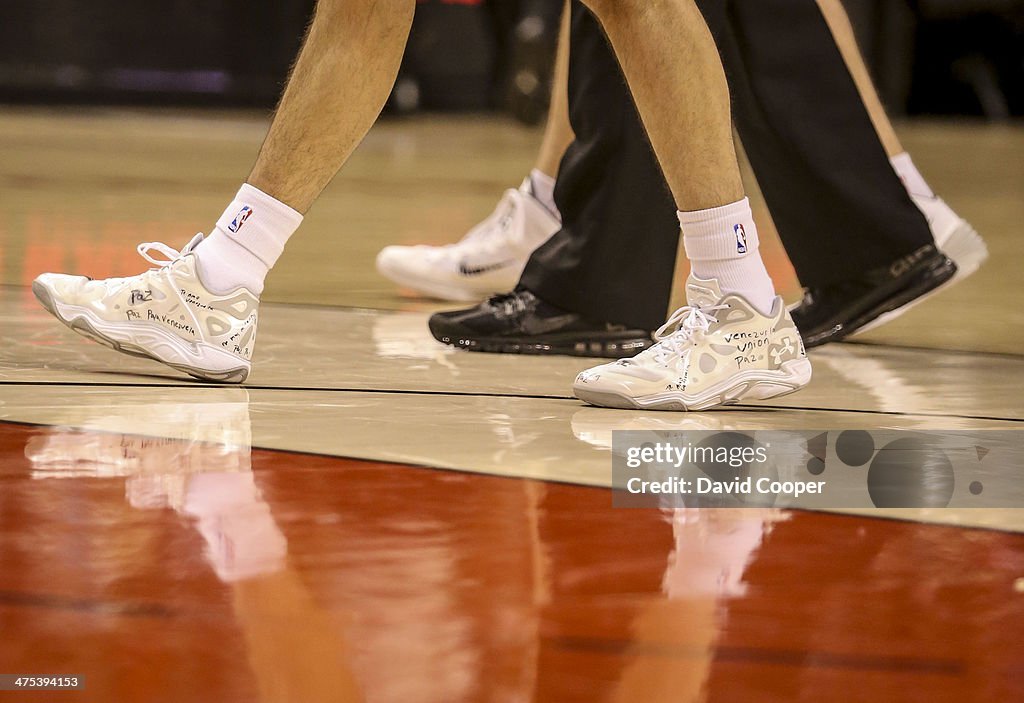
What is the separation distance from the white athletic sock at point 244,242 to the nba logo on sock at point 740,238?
44cm

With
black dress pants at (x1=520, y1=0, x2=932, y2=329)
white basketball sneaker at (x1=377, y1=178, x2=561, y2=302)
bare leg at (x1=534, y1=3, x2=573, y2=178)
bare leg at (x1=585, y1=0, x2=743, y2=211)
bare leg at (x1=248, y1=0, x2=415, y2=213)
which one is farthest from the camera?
white basketball sneaker at (x1=377, y1=178, x2=561, y2=302)

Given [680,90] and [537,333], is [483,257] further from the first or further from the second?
[680,90]

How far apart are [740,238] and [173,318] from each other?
547 millimetres

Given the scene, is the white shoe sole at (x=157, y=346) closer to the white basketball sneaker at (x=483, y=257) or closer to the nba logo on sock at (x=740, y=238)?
the nba logo on sock at (x=740, y=238)

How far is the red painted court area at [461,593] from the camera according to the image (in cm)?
82

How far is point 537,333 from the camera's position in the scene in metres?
1.96

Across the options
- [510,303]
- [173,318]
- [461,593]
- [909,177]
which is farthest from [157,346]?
[909,177]

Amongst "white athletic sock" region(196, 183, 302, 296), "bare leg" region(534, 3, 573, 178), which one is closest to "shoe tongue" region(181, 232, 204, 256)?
"white athletic sock" region(196, 183, 302, 296)

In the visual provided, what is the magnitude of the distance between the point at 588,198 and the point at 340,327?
0.35m

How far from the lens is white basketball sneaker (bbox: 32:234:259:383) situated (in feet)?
5.33

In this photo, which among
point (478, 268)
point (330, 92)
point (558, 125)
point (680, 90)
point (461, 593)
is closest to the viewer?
point (461, 593)

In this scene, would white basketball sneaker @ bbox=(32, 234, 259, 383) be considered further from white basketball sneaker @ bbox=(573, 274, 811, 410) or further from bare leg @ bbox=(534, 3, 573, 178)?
bare leg @ bbox=(534, 3, 573, 178)

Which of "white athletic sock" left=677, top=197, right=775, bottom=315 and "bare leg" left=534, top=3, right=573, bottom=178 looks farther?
"bare leg" left=534, top=3, right=573, bottom=178

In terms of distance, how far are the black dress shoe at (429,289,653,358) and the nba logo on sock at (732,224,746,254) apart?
0.38m
